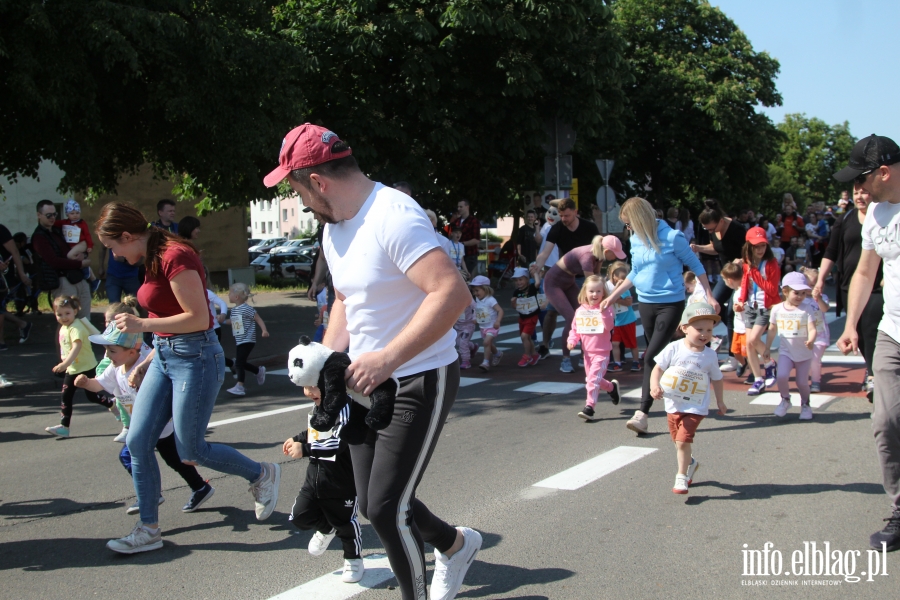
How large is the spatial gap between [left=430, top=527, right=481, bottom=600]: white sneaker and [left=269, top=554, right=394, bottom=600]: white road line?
52 cm

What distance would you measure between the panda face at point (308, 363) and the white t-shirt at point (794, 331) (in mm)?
5259

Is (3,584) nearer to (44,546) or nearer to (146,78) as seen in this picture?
(44,546)

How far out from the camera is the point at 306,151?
9.77 feet

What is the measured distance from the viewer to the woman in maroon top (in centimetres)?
433

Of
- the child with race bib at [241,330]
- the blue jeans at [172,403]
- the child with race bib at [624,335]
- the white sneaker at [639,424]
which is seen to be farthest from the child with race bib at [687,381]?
the child with race bib at [241,330]

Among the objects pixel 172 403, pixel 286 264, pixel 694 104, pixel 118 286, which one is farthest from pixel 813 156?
pixel 172 403

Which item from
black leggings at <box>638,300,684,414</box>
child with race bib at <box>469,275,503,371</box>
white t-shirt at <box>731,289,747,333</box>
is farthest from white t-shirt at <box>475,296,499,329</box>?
black leggings at <box>638,300,684,414</box>

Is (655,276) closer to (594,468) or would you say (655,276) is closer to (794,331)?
(794,331)

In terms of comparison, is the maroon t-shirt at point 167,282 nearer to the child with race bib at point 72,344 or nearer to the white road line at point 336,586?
the white road line at point 336,586

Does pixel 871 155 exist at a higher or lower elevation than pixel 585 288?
higher

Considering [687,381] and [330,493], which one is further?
[687,381]

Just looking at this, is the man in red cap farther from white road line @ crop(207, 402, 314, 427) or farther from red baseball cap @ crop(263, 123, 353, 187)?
white road line @ crop(207, 402, 314, 427)

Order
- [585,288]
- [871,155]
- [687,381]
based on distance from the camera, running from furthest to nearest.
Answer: [585,288] < [687,381] < [871,155]

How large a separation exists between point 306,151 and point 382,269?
48cm
